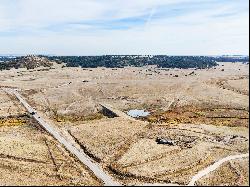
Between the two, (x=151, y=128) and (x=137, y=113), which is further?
(x=137, y=113)

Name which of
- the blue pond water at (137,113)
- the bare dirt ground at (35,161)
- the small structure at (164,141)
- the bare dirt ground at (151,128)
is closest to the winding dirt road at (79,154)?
the bare dirt ground at (35,161)

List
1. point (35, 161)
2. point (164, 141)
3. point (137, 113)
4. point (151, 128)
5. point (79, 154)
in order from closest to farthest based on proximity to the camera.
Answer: point (35, 161) < point (79, 154) < point (164, 141) < point (151, 128) < point (137, 113)

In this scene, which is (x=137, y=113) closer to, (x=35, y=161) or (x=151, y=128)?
(x=151, y=128)

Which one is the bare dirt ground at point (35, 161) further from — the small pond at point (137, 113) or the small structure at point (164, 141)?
the small pond at point (137, 113)

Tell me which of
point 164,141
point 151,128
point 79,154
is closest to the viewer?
point 79,154

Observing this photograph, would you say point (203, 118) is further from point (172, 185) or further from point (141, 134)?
point (172, 185)

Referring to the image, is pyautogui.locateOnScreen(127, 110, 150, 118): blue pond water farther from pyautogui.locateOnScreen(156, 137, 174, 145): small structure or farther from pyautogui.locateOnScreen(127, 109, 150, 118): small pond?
pyautogui.locateOnScreen(156, 137, 174, 145): small structure

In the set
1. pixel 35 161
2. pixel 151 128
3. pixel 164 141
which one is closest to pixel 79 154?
pixel 35 161

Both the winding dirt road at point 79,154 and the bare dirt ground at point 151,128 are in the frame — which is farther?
the bare dirt ground at point 151,128
